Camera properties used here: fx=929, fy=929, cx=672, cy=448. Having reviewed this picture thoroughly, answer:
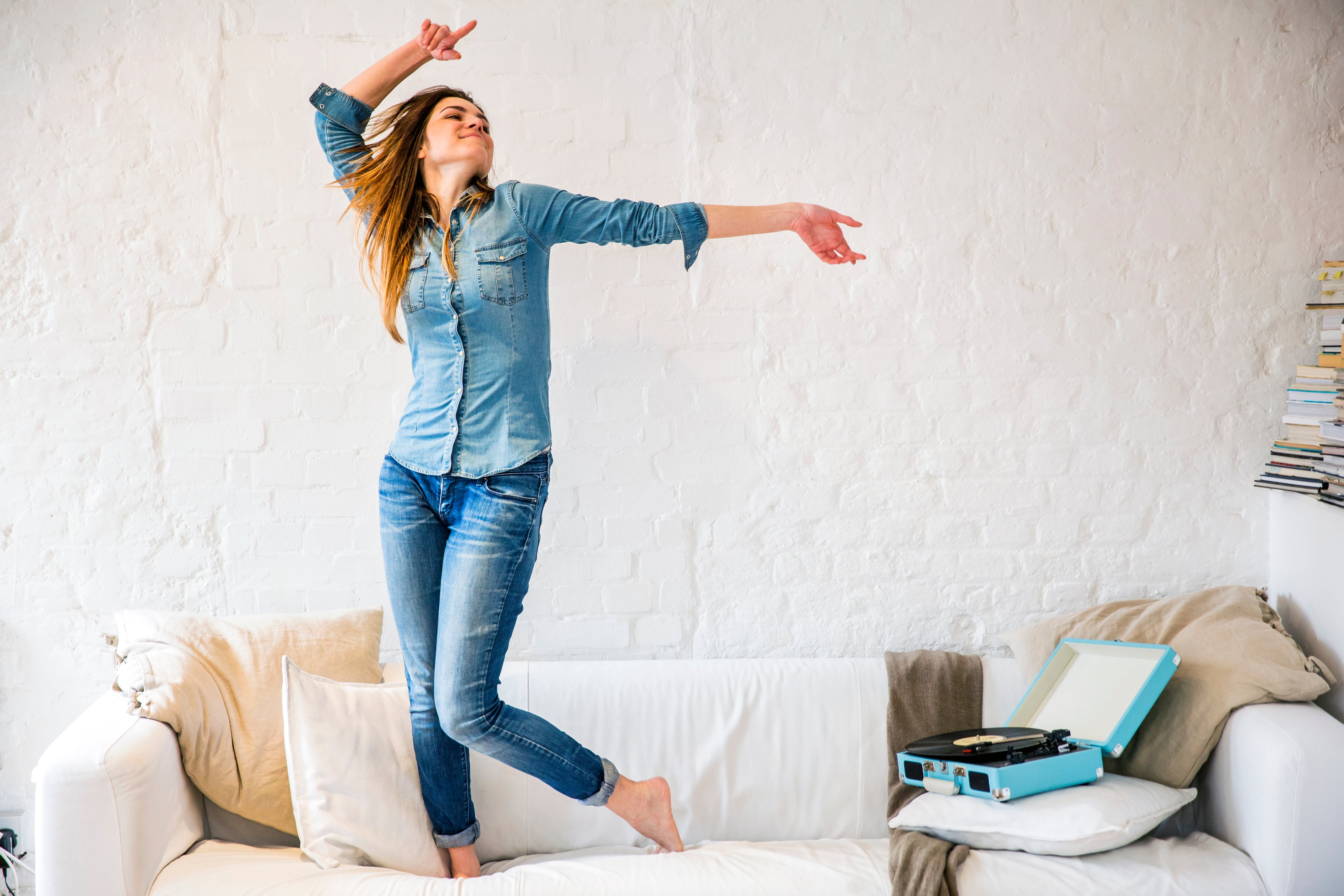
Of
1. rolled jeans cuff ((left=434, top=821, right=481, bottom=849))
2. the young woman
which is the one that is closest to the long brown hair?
the young woman

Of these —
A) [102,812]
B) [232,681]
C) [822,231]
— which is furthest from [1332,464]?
[102,812]

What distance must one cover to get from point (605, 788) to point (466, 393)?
0.89 meters

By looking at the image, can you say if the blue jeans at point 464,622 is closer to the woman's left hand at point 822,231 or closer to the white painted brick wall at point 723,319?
the white painted brick wall at point 723,319

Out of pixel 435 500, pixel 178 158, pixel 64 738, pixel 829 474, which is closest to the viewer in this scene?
pixel 64 738

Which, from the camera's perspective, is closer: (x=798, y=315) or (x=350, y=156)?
(x=350, y=156)

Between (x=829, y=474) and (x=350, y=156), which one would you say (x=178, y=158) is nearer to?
(x=350, y=156)

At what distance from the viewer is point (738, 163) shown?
243 cm

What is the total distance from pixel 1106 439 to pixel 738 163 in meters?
1.23

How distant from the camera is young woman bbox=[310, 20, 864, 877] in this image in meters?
1.90

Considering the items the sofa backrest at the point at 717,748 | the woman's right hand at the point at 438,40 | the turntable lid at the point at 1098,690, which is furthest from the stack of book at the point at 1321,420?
the woman's right hand at the point at 438,40

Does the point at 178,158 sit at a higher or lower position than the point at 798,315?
higher

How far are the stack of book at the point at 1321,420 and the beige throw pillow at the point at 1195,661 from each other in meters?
0.30

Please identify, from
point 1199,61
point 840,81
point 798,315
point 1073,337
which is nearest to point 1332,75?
point 1199,61

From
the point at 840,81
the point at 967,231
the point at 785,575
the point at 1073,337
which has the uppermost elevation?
the point at 840,81
